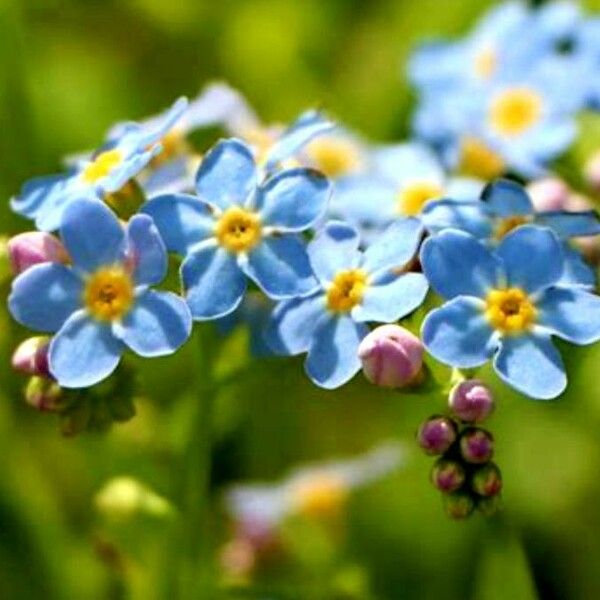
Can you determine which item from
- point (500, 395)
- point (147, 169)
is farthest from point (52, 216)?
point (500, 395)

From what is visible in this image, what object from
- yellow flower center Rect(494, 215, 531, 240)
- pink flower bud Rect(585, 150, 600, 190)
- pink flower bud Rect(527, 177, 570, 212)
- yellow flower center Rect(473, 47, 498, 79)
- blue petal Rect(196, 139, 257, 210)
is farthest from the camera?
yellow flower center Rect(473, 47, 498, 79)

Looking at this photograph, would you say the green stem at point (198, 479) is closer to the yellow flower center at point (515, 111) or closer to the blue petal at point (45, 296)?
the blue petal at point (45, 296)

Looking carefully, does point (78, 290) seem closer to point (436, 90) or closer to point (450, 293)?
point (450, 293)

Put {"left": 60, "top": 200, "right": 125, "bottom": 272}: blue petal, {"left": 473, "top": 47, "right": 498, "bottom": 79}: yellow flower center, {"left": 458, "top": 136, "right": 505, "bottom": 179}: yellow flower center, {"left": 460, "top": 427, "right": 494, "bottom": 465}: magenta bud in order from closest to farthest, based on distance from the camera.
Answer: {"left": 460, "top": 427, "right": 494, "bottom": 465}: magenta bud, {"left": 60, "top": 200, "right": 125, "bottom": 272}: blue petal, {"left": 458, "top": 136, "right": 505, "bottom": 179}: yellow flower center, {"left": 473, "top": 47, "right": 498, "bottom": 79}: yellow flower center

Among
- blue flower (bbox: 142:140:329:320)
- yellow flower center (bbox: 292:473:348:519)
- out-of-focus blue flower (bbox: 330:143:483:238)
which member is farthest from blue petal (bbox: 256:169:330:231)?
yellow flower center (bbox: 292:473:348:519)

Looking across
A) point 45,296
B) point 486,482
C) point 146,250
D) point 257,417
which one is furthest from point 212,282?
point 257,417

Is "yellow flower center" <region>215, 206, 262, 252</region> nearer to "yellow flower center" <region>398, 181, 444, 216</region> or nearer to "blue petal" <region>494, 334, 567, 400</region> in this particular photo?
"blue petal" <region>494, 334, 567, 400</region>
